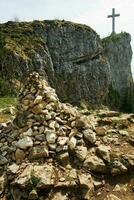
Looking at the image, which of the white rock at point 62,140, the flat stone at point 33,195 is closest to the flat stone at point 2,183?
the flat stone at point 33,195

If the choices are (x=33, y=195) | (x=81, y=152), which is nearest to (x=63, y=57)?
(x=81, y=152)

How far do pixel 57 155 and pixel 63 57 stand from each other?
36.2 metres

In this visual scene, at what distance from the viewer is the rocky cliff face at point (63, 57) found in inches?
1491

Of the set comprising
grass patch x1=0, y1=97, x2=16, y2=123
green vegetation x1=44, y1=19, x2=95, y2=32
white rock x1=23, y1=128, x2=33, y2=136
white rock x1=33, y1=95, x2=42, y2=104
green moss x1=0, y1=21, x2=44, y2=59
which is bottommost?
grass patch x1=0, y1=97, x2=16, y2=123

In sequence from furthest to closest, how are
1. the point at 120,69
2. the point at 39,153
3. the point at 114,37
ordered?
1. the point at 120,69
2. the point at 114,37
3. the point at 39,153

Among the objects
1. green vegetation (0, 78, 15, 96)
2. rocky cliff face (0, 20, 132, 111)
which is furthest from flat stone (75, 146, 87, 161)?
rocky cliff face (0, 20, 132, 111)

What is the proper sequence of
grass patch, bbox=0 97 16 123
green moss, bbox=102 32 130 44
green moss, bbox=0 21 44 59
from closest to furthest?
grass patch, bbox=0 97 16 123
green moss, bbox=0 21 44 59
green moss, bbox=102 32 130 44

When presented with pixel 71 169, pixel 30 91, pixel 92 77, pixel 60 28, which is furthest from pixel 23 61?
pixel 71 169

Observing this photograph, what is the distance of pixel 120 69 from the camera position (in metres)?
63.7

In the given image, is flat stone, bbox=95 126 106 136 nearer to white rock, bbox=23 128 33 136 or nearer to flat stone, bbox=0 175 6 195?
white rock, bbox=23 128 33 136

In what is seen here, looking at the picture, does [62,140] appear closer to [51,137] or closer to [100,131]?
[51,137]

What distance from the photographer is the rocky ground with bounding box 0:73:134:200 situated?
10.6 m

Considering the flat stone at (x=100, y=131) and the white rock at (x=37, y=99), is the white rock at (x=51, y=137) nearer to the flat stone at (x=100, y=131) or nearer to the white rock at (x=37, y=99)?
the white rock at (x=37, y=99)

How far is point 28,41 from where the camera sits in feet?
139
